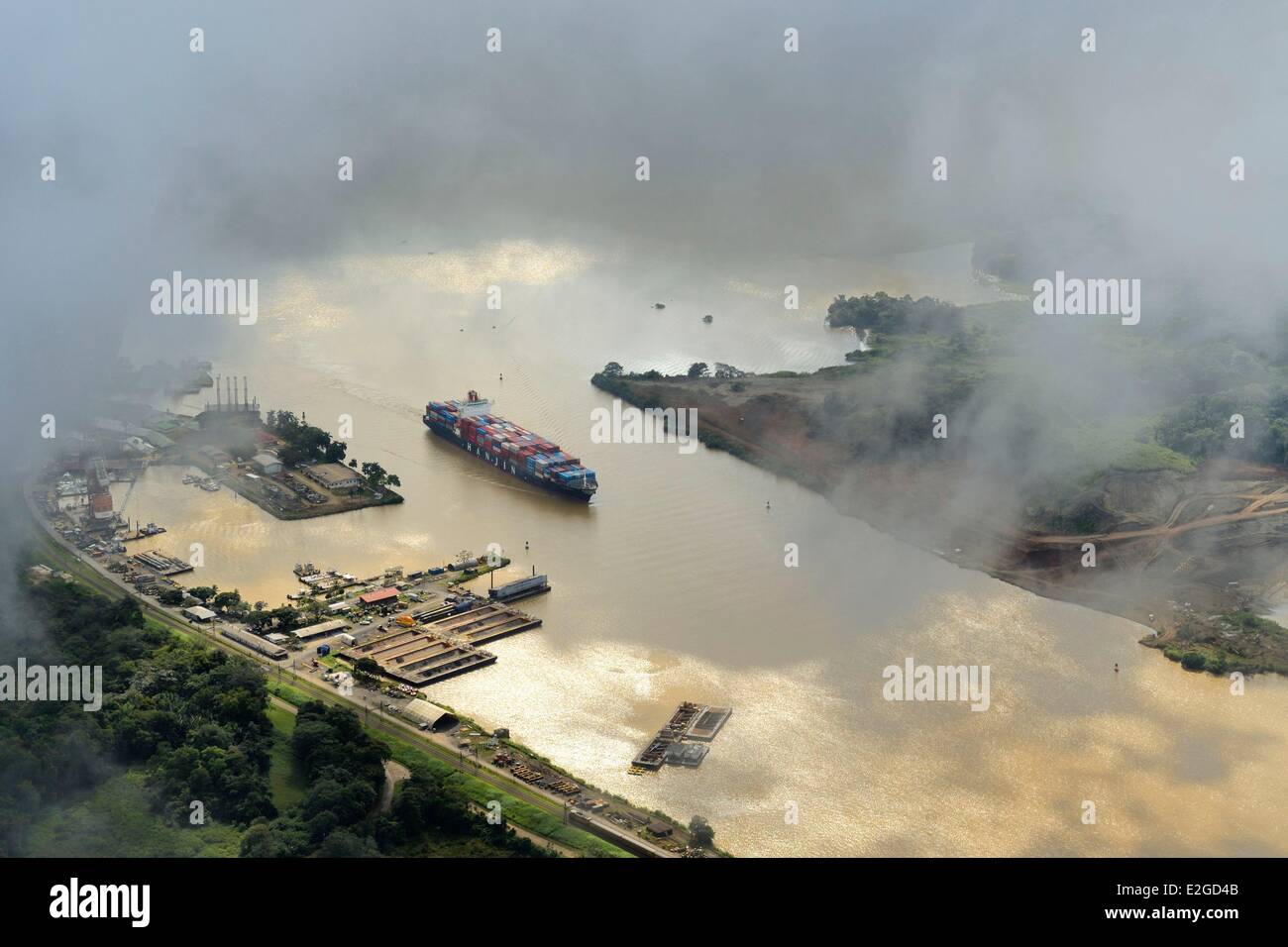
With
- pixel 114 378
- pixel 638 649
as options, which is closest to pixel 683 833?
pixel 638 649

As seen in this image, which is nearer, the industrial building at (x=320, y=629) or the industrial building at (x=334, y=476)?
the industrial building at (x=320, y=629)

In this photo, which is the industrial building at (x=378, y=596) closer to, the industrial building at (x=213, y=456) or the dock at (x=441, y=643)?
the dock at (x=441, y=643)

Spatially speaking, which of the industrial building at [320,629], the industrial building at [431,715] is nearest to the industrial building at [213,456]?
the industrial building at [320,629]

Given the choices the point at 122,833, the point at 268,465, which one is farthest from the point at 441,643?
the point at 268,465

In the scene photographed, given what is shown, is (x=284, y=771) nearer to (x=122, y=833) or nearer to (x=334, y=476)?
(x=122, y=833)

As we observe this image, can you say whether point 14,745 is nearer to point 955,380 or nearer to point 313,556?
point 313,556

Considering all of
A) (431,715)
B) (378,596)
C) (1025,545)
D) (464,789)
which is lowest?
(464,789)

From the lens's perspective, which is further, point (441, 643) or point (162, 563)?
point (162, 563)

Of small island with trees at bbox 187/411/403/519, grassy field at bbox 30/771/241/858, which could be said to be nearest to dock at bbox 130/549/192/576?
small island with trees at bbox 187/411/403/519

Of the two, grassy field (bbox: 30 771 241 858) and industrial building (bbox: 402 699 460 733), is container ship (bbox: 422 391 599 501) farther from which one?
grassy field (bbox: 30 771 241 858)
